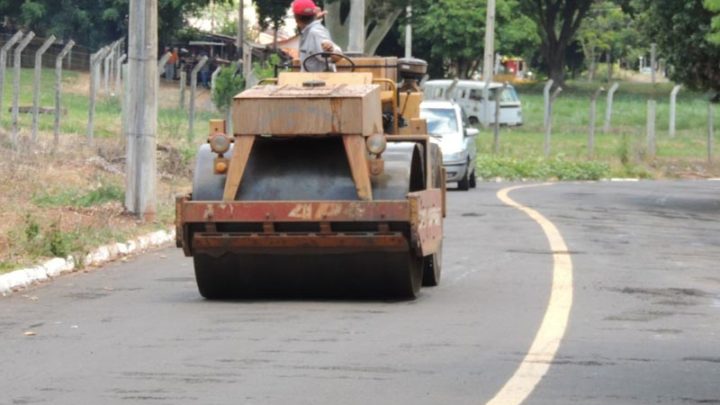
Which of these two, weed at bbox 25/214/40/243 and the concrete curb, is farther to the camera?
weed at bbox 25/214/40/243

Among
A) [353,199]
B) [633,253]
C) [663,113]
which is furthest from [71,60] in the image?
[353,199]

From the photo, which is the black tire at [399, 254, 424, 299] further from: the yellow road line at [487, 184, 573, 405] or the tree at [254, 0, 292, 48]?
the tree at [254, 0, 292, 48]

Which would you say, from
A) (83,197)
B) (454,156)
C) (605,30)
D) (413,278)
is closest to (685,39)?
(454,156)

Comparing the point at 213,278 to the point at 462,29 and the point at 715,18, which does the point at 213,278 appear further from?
the point at 462,29

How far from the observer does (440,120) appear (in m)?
32.1

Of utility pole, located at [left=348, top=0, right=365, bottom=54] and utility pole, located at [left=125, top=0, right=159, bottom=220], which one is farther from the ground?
utility pole, located at [left=348, top=0, right=365, bottom=54]

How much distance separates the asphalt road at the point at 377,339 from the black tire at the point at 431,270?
0.45 feet

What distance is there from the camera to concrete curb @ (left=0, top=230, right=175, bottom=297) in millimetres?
13758

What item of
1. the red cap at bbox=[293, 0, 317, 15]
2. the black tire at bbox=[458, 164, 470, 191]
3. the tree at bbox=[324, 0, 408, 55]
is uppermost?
the tree at bbox=[324, 0, 408, 55]

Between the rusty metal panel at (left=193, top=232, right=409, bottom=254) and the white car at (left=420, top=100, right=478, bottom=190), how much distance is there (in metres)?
17.8

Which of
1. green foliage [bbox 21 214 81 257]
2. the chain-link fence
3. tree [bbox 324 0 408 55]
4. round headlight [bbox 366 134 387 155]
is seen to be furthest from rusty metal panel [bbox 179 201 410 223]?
the chain-link fence

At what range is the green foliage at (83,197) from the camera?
1959 centimetres

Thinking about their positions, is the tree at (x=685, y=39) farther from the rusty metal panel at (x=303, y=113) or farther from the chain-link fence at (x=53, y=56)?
the chain-link fence at (x=53, y=56)

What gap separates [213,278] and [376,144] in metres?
1.74
